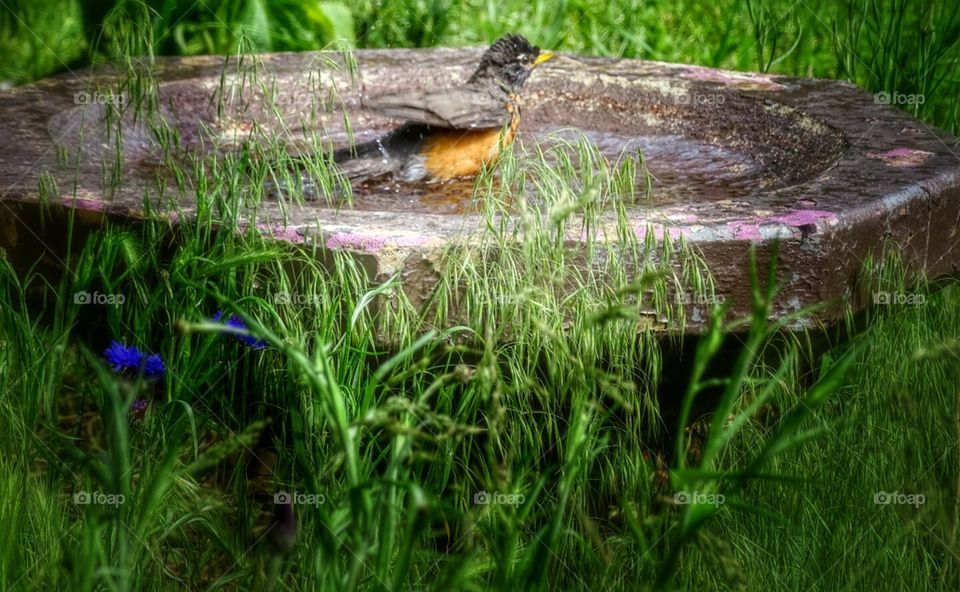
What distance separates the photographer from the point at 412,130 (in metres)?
2.94

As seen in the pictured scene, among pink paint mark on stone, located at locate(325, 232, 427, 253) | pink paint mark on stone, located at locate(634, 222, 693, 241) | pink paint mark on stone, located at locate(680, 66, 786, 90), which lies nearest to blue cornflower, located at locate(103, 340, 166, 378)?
pink paint mark on stone, located at locate(325, 232, 427, 253)

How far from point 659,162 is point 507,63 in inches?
20.1

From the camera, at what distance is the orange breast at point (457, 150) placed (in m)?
2.90

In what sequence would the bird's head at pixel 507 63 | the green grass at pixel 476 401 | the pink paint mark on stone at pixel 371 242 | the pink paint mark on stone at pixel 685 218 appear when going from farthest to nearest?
the bird's head at pixel 507 63
the pink paint mark on stone at pixel 685 218
the pink paint mark on stone at pixel 371 242
the green grass at pixel 476 401

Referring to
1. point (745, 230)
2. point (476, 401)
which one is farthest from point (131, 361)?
point (745, 230)

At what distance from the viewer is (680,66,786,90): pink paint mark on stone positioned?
3.20m

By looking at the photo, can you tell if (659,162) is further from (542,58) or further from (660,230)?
(660,230)

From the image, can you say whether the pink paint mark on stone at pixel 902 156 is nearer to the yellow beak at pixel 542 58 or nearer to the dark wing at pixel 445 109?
the dark wing at pixel 445 109

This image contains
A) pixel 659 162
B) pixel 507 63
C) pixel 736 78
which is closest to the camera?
pixel 659 162

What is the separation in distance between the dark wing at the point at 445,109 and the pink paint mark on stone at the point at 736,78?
0.70 m

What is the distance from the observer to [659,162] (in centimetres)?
301

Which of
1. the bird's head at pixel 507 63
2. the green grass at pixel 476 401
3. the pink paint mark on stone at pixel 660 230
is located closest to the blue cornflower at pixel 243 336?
the green grass at pixel 476 401

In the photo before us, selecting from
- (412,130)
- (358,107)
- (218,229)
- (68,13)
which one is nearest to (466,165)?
(412,130)

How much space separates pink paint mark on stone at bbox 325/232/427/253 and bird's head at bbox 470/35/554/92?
1.27m
